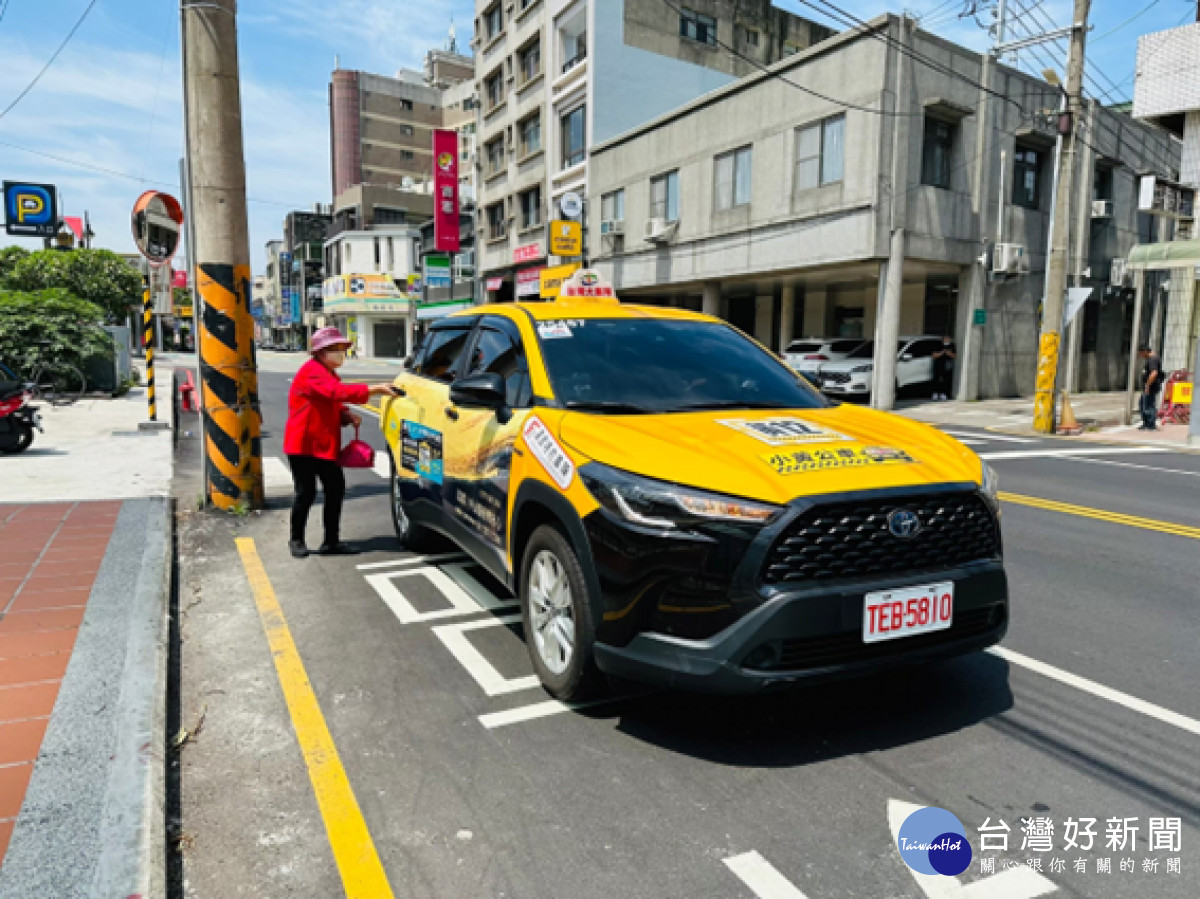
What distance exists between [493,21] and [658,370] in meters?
42.0

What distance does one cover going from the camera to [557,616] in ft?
11.7

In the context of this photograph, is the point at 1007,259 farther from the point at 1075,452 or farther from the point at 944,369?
the point at 1075,452

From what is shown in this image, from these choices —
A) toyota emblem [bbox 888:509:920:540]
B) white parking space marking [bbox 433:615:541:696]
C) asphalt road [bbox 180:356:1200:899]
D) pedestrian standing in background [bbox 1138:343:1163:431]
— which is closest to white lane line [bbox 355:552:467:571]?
asphalt road [bbox 180:356:1200:899]

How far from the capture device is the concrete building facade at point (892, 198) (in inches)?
784

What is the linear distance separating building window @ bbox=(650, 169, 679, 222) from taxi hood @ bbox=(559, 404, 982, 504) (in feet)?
80.2

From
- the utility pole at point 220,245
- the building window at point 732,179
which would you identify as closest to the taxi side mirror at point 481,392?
the utility pole at point 220,245

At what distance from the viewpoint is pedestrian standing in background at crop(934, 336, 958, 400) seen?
73.0ft

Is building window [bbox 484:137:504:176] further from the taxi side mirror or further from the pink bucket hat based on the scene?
the taxi side mirror

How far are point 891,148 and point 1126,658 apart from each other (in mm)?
18109

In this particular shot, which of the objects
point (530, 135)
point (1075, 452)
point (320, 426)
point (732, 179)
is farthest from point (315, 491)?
point (530, 135)

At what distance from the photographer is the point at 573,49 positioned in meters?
33.3

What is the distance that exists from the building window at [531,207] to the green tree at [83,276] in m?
17.7

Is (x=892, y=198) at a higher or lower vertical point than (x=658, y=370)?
higher

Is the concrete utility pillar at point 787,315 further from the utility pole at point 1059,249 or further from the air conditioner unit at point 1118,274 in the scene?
the utility pole at point 1059,249
